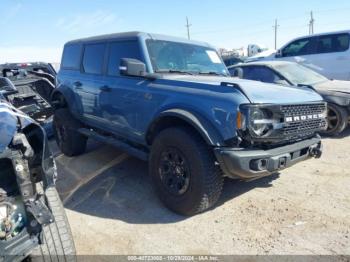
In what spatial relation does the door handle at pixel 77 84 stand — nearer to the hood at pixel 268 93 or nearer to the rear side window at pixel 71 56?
the rear side window at pixel 71 56

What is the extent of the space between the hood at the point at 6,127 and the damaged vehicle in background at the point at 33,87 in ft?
16.5

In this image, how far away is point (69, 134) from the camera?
5871 mm

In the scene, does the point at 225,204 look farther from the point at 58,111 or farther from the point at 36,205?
the point at 58,111

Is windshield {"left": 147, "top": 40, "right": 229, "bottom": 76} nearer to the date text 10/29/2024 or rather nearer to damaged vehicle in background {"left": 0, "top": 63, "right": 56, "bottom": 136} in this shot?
the date text 10/29/2024

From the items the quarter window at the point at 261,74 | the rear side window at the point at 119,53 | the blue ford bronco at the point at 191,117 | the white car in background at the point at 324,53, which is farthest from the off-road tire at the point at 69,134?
the white car in background at the point at 324,53

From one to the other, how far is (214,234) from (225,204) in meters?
0.67

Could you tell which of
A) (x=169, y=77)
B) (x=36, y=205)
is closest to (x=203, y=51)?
(x=169, y=77)

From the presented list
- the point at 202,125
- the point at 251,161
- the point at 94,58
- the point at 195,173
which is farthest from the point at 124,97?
the point at 251,161

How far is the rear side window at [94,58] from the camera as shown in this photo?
514 centimetres

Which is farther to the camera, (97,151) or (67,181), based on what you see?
(97,151)

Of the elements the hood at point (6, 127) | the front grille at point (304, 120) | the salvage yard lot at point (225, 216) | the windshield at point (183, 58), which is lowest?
the salvage yard lot at point (225, 216)

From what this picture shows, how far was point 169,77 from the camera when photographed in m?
3.98

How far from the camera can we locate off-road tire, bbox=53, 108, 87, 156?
5859 mm

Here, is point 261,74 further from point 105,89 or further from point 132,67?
→ point 132,67
